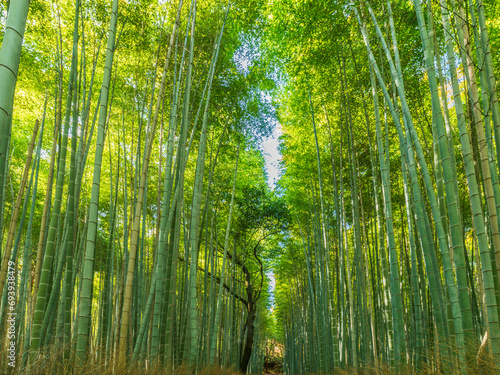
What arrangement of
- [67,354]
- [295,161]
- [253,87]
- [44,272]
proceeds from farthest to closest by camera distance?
[295,161], [253,87], [44,272], [67,354]

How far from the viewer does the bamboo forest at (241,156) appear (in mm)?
2070

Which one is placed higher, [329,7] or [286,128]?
[286,128]

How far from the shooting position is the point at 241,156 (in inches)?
304

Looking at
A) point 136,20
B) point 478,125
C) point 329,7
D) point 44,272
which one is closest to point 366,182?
point 329,7

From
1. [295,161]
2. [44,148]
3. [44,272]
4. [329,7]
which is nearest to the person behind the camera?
[44,272]

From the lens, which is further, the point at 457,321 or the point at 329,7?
the point at 329,7

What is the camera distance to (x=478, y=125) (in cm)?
215

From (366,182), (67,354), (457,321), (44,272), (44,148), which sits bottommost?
(67,354)

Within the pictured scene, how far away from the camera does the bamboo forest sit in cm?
207

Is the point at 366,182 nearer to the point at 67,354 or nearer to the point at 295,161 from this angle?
the point at 295,161

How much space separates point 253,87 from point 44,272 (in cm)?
444

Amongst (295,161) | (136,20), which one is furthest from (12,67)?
(295,161)

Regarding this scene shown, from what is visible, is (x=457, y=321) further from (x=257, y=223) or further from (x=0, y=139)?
(x=257, y=223)

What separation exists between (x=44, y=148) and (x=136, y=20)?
4.14 meters
